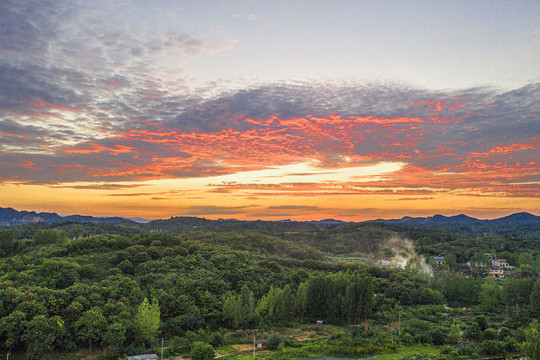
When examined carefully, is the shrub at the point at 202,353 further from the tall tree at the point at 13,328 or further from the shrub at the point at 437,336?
the shrub at the point at 437,336

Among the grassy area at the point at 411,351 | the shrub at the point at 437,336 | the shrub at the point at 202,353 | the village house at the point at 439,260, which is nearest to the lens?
the shrub at the point at 202,353

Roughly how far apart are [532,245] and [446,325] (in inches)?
3220

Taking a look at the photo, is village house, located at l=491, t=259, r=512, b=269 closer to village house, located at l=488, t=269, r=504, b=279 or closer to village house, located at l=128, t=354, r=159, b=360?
village house, located at l=488, t=269, r=504, b=279

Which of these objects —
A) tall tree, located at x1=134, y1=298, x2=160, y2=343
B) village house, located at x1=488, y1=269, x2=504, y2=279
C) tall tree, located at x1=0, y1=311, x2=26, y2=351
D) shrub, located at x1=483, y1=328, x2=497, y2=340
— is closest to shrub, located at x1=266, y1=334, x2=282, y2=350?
tall tree, located at x1=134, y1=298, x2=160, y2=343

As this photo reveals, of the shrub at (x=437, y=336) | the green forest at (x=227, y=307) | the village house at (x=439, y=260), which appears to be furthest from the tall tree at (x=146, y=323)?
the village house at (x=439, y=260)

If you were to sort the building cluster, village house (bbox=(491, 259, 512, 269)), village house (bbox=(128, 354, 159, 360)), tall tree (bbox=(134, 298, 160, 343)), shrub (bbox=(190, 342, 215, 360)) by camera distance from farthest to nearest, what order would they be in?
village house (bbox=(491, 259, 512, 269))
the building cluster
tall tree (bbox=(134, 298, 160, 343))
shrub (bbox=(190, 342, 215, 360))
village house (bbox=(128, 354, 159, 360))

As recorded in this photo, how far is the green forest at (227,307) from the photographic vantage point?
94.4ft

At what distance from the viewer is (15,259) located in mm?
42969

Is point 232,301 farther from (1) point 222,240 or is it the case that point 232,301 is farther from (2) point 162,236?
(1) point 222,240

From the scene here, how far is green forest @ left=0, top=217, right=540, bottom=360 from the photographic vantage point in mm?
28781

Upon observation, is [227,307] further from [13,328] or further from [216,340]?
[13,328]

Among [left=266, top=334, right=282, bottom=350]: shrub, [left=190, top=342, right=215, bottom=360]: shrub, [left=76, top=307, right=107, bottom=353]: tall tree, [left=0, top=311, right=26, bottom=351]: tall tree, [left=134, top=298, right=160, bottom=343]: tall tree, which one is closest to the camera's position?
[left=0, top=311, right=26, bottom=351]: tall tree

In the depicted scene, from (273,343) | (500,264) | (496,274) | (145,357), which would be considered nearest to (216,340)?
(273,343)

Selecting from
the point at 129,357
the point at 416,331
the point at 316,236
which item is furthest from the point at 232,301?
the point at 316,236
